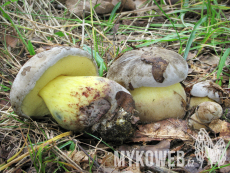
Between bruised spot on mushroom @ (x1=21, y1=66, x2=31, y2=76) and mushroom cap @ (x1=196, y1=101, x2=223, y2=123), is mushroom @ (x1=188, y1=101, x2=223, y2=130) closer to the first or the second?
mushroom cap @ (x1=196, y1=101, x2=223, y2=123)

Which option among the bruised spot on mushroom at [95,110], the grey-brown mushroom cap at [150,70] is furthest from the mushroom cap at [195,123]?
the bruised spot on mushroom at [95,110]

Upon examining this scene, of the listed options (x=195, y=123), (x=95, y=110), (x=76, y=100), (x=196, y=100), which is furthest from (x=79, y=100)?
(x=196, y=100)

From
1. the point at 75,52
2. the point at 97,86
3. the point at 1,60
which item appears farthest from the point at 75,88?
the point at 1,60

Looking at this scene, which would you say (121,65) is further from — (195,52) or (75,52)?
(195,52)

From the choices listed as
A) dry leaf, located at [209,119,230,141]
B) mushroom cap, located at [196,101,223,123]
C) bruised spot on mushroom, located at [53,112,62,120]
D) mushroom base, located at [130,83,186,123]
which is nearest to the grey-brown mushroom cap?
mushroom base, located at [130,83,186,123]

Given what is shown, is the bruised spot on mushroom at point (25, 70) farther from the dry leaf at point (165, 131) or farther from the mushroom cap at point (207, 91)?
the mushroom cap at point (207, 91)
